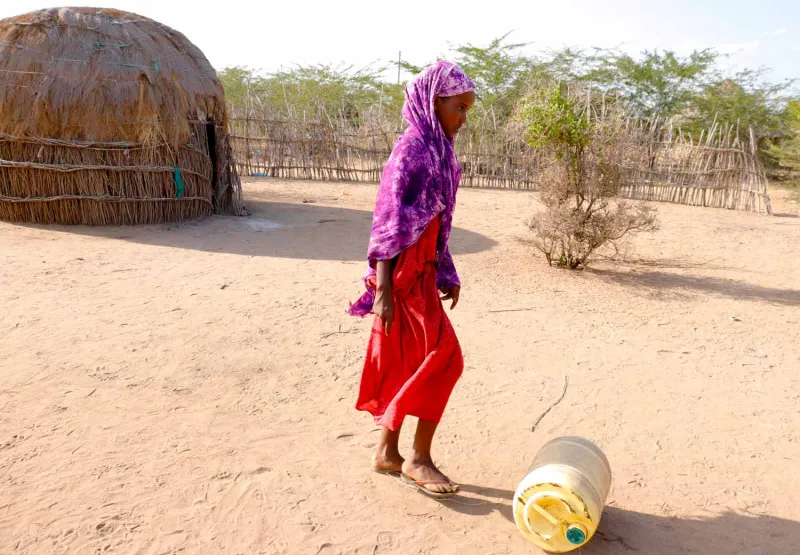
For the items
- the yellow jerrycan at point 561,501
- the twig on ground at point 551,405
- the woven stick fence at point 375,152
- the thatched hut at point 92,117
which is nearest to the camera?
the yellow jerrycan at point 561,501

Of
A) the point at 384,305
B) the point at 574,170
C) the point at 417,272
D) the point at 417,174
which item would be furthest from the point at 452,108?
the point at 574,170

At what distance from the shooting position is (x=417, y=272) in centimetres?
246

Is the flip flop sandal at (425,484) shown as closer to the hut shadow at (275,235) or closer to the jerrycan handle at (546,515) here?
the jerrycan handle at (546,515)

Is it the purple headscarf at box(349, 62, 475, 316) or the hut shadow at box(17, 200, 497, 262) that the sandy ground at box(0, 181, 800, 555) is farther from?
the purple headscarf at box(349, 62, 475, 316)

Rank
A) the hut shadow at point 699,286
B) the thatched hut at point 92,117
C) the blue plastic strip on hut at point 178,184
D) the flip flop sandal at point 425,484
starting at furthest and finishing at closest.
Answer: the blue plastic strip on hut at point 178,184 → the thatched hut at point 92,117 → the hut shadow at point 699,286 → the flip flop sandal at point 425,484

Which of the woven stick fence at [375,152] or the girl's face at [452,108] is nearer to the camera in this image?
the girl's face at [452,108]

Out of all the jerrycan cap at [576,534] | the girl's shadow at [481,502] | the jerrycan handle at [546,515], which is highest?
the jerrycan handle at [546,515]

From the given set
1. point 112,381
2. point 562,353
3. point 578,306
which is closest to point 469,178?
point 578,306

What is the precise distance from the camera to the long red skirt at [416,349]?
2.43 meters

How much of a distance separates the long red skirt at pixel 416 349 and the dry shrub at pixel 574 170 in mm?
3931

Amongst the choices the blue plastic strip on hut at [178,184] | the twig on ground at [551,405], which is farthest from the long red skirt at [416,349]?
the blue plastic strip on hut at [178,184]

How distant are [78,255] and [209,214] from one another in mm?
2654

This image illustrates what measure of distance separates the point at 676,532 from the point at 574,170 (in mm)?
4377

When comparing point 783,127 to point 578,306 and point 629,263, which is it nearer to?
point 629,263
